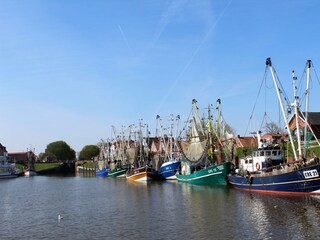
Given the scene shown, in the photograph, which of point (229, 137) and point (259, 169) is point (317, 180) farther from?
point (229, 137)

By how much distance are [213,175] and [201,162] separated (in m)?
11.9

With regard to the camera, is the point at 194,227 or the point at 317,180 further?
the point at 317,180

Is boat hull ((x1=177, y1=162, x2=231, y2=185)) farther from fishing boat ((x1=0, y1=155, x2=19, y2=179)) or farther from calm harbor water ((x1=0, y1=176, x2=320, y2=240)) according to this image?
fishing boat ((x1=0, y1=155, x2=19, y2=179))

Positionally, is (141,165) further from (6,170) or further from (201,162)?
(6,170)

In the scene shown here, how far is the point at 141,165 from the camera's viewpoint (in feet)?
382

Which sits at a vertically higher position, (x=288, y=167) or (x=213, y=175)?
(x=288, y=167)

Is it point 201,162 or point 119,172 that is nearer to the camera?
point 201,162

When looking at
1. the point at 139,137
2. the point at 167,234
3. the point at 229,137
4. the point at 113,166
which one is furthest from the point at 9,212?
the point at 113,166

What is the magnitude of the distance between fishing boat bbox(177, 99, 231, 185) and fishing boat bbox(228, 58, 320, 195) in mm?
4894

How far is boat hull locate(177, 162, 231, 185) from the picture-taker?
70000 millimetres

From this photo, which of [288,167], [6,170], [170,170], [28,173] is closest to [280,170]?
[288,167]

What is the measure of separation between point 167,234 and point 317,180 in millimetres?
21336

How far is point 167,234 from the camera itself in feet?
105

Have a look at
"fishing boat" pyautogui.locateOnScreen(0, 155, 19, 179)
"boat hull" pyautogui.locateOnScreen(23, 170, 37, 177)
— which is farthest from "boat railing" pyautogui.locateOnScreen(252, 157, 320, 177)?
"boat hull" pyautogui.locateOnScreen(23, 170, 37, 177)
